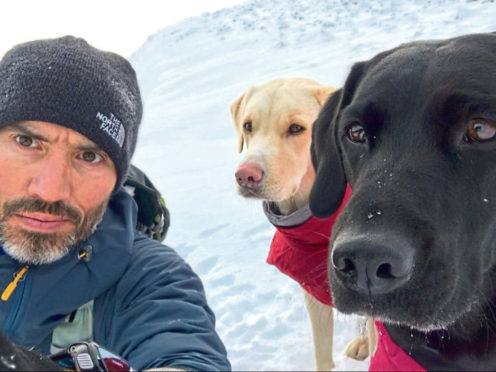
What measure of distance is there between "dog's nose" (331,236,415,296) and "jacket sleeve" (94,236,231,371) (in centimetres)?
64

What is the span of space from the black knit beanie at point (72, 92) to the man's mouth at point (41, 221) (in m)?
0.39

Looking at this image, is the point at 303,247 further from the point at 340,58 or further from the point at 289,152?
the point at 340,58

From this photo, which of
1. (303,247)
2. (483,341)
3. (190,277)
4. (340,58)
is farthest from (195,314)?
(340,58)

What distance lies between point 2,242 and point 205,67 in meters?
14.2

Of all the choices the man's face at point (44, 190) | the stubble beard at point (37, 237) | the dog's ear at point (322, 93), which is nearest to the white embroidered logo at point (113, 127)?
the man's face at point (44, 190)

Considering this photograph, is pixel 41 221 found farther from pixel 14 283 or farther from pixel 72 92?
pixel 72 92

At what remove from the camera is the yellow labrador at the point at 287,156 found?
3697 millimetres

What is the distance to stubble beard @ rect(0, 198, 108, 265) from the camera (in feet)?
7.45

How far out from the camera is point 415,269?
164 centimetres

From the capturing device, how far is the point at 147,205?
2955 millimetres

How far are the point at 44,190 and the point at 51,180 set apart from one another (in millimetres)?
56

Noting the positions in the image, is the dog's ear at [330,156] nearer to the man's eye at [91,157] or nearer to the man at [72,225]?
the man at [72,225]

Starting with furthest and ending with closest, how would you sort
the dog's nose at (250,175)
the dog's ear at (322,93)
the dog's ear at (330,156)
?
the dog's ear at (322,93) → the dog's nose at (250,175) → the dog's ear at (330,156)

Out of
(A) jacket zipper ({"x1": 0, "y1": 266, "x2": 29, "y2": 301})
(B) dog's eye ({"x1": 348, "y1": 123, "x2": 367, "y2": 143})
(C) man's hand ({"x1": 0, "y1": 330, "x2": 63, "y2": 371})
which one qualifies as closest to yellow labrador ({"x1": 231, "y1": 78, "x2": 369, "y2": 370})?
(B) dog's eye ({"x1": 348, "y1": 123, "x2": 367, "y2": 143})
